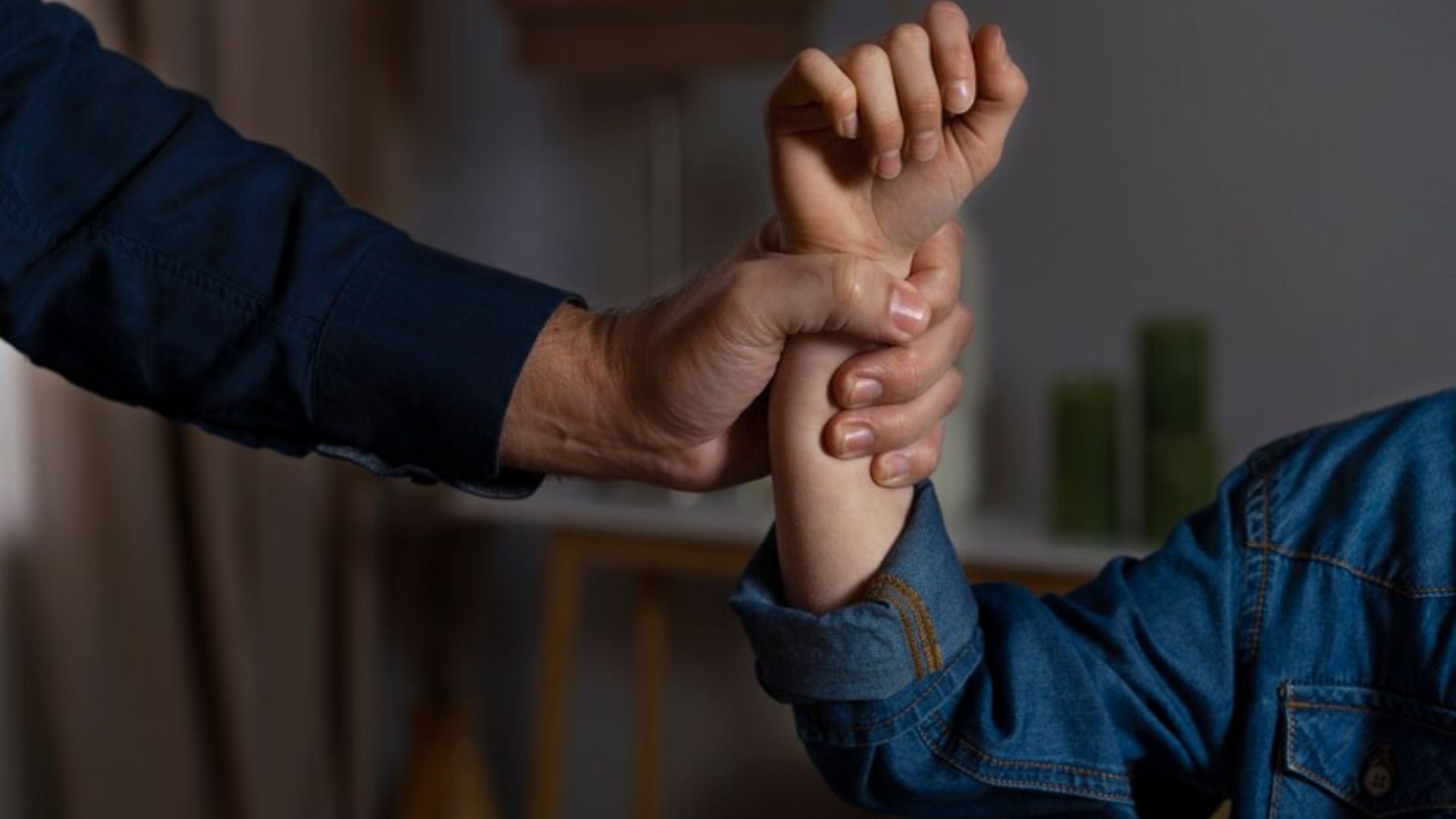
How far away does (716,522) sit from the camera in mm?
2232

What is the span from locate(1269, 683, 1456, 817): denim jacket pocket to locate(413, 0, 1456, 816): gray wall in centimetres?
124

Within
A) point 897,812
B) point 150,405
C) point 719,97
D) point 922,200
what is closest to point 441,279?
point 150,405

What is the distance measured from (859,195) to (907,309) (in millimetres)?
70

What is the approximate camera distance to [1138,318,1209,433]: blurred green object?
2072 millimetres

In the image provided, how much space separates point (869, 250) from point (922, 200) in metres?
0.05

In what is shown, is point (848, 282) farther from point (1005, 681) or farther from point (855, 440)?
point (1005, 681)

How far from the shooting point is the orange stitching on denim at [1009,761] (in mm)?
998

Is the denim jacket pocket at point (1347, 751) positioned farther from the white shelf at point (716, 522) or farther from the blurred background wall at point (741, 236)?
the blurred background wall at point (741, 236)

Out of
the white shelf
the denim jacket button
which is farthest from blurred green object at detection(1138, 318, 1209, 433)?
the denim jacket button

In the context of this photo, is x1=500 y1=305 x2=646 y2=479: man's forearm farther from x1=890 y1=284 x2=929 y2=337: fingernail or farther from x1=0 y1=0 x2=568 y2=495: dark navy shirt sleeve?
x1=890 y1=284 x2=929 y2=337: fingernail

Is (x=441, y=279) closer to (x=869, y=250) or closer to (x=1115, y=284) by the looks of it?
(x=869, y=250)

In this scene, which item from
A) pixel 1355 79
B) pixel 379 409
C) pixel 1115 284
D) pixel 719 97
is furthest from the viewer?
pixel 719 97

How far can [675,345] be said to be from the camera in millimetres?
1046

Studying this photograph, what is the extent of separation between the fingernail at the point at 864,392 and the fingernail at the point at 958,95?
173 mm
